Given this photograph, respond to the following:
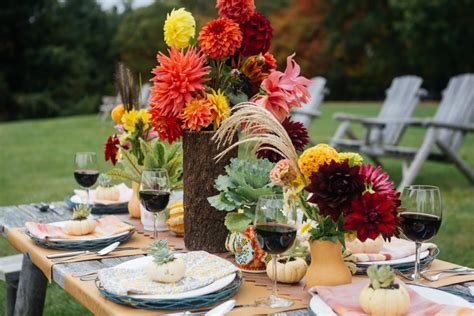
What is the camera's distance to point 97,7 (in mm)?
30750

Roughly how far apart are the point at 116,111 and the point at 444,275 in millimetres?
1423

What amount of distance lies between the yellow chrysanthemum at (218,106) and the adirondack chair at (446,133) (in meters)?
4.75

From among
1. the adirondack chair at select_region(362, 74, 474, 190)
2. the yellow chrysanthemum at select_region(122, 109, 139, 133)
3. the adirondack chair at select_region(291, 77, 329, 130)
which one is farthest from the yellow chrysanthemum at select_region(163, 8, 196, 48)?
the adirondack chair at select_region(291, 77, 329, 130)

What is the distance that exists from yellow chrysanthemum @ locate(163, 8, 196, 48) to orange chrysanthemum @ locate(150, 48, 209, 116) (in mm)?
53

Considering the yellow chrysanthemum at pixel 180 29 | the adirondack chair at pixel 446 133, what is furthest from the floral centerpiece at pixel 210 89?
the adirondack chair at pixel 446 133

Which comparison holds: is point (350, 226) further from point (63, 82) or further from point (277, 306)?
point (63, 82)

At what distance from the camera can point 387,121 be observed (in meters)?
6.83

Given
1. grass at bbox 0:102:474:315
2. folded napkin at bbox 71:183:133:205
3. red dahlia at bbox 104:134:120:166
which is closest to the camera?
red dahlia at bbox 104:134:120:166

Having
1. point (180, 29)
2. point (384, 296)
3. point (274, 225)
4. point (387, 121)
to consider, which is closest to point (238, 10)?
point (180, 29)

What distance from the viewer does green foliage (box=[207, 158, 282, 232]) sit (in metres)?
1.78

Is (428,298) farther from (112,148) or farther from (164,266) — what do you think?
(112,148)

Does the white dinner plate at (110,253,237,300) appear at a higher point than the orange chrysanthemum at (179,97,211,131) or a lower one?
lower

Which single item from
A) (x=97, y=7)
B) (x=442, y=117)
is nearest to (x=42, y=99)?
(x=97, y=7)

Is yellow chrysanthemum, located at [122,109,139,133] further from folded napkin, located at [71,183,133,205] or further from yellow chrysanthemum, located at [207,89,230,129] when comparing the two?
yellow chrysanthemum, located at [207,89,230,129]
